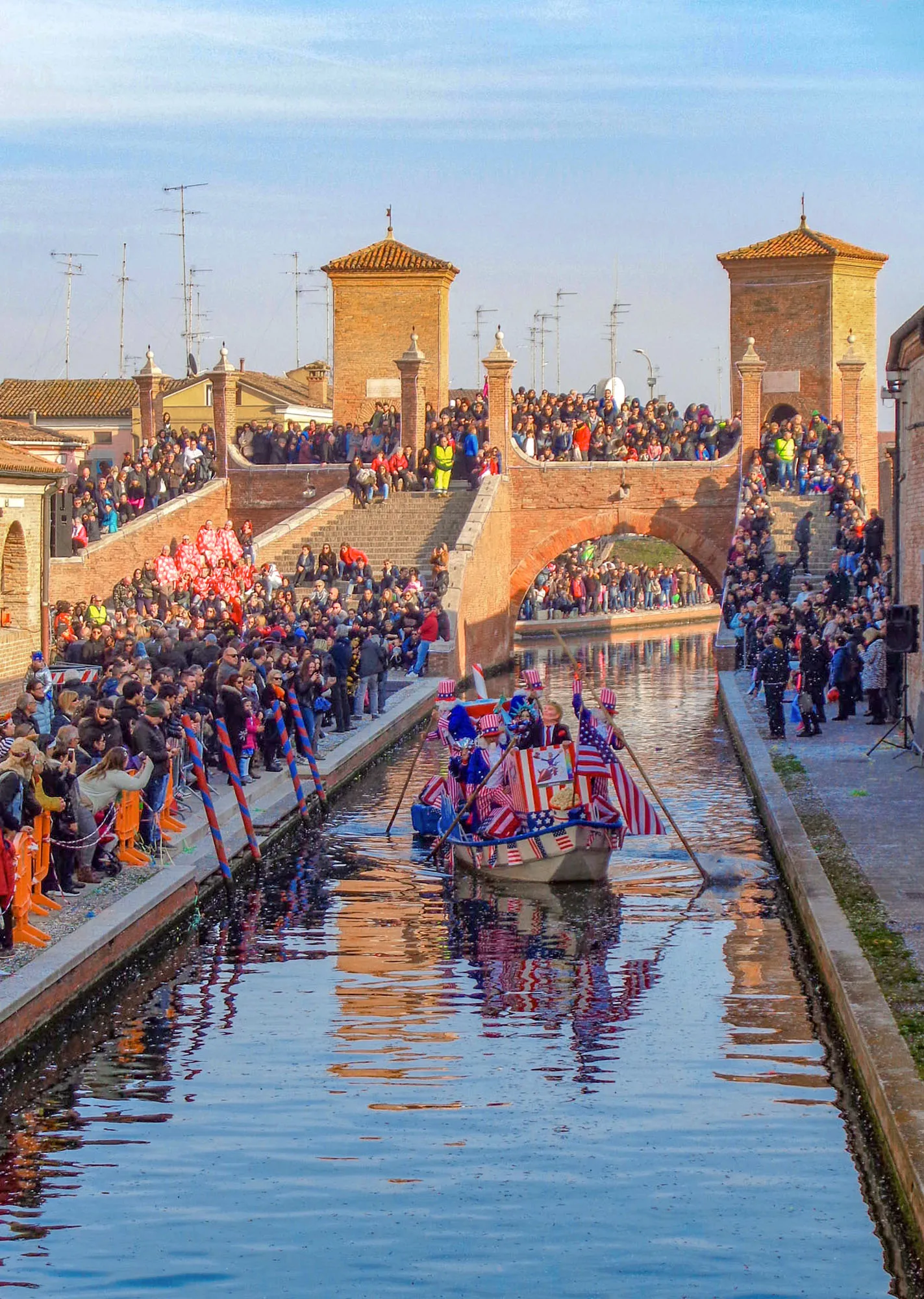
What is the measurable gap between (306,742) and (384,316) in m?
32.4

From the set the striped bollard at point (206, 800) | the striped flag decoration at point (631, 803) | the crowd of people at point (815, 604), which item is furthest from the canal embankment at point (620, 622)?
the striped bollard at point (206, 800)

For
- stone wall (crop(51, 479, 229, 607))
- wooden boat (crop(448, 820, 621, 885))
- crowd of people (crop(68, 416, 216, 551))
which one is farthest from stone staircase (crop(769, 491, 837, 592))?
wooden boat (crop(448, 820, 621, 885))

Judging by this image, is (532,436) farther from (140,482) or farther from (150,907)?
(150,907)

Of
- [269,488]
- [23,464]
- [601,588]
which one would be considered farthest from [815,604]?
[601,588]

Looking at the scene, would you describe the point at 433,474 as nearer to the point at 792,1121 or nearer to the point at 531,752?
the point at 531,752

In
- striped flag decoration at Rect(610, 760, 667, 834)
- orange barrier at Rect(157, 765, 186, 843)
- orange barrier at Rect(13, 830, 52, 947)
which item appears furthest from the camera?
striped flag decoration at Rect(610, 760, 667, 834)

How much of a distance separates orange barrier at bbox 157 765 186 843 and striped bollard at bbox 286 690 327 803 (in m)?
3.98

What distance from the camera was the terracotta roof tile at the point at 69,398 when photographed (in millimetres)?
70750

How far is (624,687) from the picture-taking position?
39.0 meters

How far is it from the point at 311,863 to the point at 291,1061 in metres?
7.36

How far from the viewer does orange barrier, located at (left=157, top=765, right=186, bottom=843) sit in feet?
60.3

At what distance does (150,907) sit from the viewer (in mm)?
15828

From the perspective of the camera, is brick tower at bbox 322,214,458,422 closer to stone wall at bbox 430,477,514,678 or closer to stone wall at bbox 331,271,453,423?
stone wall at bbox 331,271,453,423

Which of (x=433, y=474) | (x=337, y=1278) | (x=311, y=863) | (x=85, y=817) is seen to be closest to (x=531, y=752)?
(x=311, y=863)
